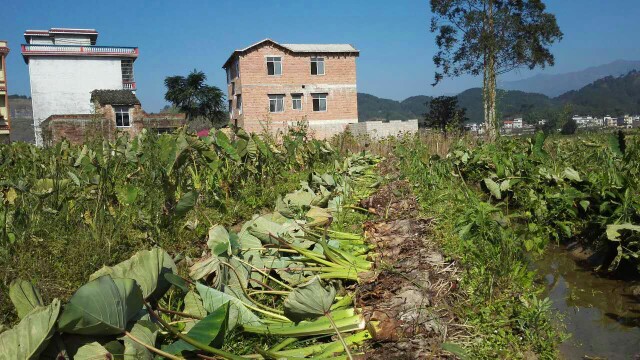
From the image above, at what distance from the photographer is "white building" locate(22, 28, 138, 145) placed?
4453 centimetres

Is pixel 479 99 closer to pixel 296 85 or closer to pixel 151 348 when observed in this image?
pixel 296 85

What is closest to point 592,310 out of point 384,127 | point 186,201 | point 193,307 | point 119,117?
point 193,307

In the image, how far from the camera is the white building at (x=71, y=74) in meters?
44.5

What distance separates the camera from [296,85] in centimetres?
3762

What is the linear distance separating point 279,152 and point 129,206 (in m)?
3.96

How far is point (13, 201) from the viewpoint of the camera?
14.7 feet

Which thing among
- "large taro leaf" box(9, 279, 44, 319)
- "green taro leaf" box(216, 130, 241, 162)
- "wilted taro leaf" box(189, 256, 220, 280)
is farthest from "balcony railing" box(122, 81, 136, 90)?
"large taro leaf" box(9, 279, 44, 319)

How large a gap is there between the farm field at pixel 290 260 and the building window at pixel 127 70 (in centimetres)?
4575

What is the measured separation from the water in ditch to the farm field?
0.15 metres

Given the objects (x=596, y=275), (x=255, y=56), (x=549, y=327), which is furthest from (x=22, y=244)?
(x=255, y=56)

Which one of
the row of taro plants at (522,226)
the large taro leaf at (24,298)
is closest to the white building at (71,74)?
the row of taro plants at (522,226)

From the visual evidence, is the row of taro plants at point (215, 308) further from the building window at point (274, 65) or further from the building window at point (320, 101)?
the building window at point (320, 101)

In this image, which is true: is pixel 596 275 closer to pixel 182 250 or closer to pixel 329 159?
pixel 182 250

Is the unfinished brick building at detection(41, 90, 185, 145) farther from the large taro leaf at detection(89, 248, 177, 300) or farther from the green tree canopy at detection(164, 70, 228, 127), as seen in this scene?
the large taro leaf at detection(89, 248, 177, 300)
